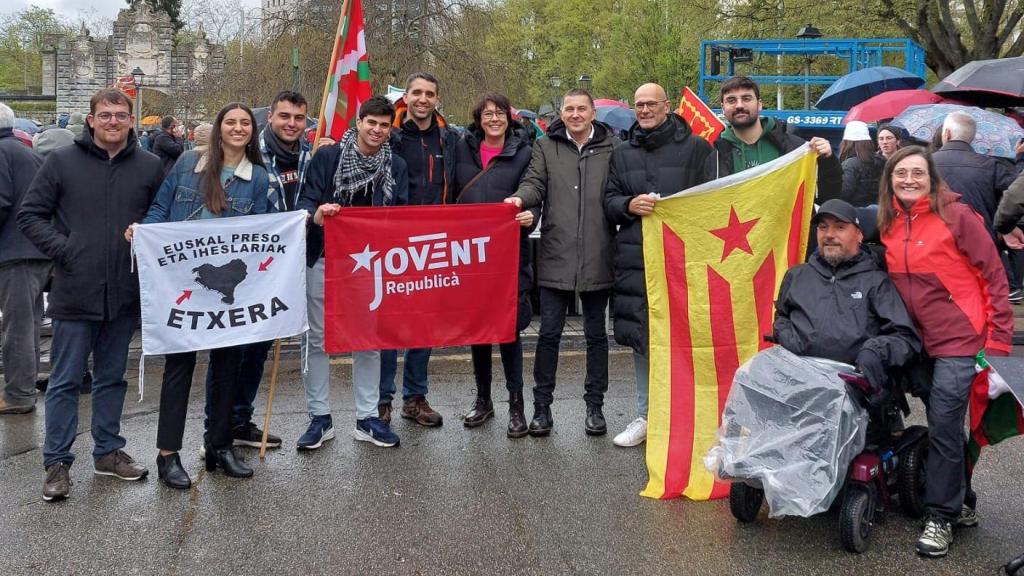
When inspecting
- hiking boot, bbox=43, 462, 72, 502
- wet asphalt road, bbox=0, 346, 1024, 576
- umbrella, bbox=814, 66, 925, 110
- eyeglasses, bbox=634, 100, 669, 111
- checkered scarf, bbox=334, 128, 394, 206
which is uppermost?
umbrella, bbox=814, 66, 925, 110

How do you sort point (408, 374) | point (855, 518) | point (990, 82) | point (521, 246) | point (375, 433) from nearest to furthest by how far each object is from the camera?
point (855, 518)
point (375, 433)
point (521, 246)
point (408, 374)
point (990, 82)

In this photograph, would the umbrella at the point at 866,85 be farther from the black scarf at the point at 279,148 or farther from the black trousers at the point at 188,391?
the black trousers at the point at 188,391

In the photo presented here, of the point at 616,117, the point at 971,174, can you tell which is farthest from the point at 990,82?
the point at 616,117

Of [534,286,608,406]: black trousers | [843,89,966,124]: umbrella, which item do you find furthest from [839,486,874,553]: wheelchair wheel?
[843,89,966,124]: umbrella

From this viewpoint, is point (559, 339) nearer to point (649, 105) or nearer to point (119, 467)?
point (649, 105)

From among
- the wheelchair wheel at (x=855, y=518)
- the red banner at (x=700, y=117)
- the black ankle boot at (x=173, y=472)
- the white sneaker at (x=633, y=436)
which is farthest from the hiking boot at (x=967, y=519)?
the red banner at (x=700, y=117)

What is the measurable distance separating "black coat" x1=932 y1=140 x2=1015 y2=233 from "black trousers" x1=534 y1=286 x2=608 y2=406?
124 inches

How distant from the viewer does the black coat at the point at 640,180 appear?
A: 5512 millimetres

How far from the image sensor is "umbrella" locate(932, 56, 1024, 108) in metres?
11.0

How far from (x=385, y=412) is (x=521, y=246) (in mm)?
1385

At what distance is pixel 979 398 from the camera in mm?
4234

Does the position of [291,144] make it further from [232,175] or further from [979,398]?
[979,398]

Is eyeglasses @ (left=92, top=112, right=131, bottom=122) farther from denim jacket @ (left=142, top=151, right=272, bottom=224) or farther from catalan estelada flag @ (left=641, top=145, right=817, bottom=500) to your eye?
catalan estelada flag @ (left=641, top=145, right=817, bottom=500)

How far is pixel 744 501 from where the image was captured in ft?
14.3
